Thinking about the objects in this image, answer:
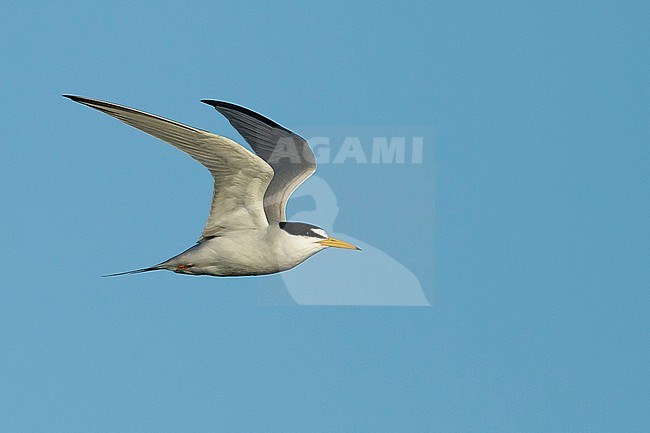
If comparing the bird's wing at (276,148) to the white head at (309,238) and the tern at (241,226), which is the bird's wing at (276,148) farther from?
the white head at (309,238)

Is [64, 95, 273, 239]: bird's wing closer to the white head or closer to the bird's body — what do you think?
the bird's body

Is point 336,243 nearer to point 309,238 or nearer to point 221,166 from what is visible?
point 309,238

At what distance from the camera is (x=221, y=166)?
1633 centimetres

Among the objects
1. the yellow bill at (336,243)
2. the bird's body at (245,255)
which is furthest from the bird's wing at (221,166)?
the yellow bill at (336,243)

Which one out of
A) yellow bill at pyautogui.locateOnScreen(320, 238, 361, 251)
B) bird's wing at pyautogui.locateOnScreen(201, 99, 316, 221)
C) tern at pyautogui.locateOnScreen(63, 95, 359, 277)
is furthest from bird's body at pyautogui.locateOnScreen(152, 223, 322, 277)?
bird's wing at pyautogui.locateOnScreen(201, 99, 316, 221)

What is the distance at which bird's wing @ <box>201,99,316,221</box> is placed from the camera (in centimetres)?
1772

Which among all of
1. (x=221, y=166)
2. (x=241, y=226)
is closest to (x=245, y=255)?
(x=241, y=226)

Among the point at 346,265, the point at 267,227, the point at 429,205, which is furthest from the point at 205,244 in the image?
the point at 429,205

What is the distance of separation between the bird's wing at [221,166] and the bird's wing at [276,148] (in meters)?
0.73

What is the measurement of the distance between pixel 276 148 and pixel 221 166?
7.75 ft

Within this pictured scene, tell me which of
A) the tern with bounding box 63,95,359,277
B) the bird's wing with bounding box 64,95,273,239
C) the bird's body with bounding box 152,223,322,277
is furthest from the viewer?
the bird's body with bounding box 152,223,322,277

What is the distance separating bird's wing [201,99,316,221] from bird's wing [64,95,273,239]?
28.9 inches

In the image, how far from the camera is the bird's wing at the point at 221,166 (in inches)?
606

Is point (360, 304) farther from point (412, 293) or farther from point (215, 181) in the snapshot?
point (215, 181)
